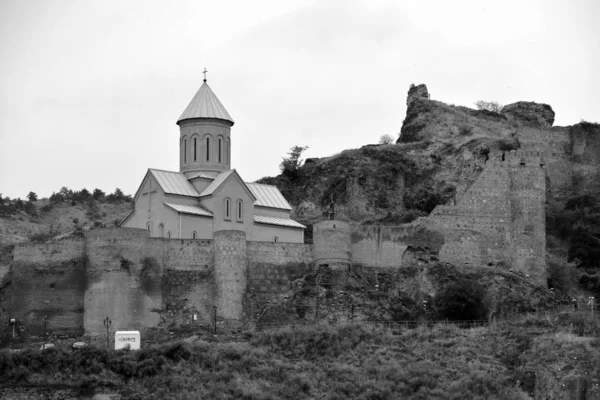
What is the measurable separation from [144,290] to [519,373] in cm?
1314

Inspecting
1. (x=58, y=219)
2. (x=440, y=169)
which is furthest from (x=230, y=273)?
(x=58, y=219)

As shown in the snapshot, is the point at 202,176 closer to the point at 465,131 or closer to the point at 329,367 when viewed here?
the point at 329,367

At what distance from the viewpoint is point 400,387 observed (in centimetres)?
5134

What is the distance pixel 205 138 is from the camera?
65562mm

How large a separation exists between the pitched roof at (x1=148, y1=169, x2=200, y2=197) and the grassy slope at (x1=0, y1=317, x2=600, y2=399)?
8897 mm

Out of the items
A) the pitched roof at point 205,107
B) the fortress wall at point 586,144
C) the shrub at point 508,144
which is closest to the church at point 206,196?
the pitched roof at point 205,107

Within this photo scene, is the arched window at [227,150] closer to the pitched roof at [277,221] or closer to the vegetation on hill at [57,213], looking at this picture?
the pitched roof at [277,221]

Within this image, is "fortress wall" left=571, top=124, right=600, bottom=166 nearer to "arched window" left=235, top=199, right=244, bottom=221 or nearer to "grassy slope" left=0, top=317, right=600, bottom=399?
"arched window" left=235, top=199, right=244, bottom=221

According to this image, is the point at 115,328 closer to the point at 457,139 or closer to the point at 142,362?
the point at 142,362

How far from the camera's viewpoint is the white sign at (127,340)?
54.2 meters

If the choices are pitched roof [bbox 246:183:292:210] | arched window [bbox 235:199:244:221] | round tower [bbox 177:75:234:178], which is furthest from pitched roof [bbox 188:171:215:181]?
pitched roof [bbox 246:183:292:210]

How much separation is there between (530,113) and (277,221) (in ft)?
55.0

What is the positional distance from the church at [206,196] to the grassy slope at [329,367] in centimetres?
769

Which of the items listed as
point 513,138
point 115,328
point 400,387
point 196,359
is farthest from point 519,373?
point 513,138
